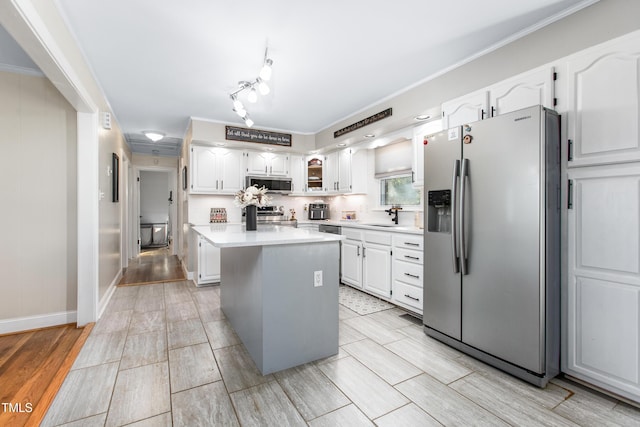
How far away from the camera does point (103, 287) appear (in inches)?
133

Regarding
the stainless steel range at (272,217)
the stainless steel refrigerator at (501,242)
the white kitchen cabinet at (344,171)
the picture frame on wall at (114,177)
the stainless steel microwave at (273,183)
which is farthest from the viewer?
the stainless steel range at (272,217)

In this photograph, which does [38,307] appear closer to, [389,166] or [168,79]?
[168,79]

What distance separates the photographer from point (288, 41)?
2428 mm

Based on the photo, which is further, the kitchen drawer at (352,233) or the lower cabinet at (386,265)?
the kitchen drawer at (352,233)

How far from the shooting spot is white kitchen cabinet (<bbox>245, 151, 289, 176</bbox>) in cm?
499

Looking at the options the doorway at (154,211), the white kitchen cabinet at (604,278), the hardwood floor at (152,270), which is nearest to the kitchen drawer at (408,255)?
the white kitchen cabinet at (604,278)

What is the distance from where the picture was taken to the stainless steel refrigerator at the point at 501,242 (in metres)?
1.90

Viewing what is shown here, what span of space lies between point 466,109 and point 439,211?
94 cm

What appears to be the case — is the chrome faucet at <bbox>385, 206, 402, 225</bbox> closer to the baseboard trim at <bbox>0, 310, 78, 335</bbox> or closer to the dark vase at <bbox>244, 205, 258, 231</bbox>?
the dark vase at <bbox>244, 205, 258, 231</bbox>

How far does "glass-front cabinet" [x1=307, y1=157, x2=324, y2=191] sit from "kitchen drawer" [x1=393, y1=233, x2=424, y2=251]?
7.79ft

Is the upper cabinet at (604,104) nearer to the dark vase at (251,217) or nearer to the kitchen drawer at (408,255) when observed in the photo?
the kitchen drawer at (408,255)

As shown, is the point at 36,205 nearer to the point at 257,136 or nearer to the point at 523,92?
the point at 257,136

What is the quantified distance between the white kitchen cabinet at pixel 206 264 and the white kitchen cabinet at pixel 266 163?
1.39 metres

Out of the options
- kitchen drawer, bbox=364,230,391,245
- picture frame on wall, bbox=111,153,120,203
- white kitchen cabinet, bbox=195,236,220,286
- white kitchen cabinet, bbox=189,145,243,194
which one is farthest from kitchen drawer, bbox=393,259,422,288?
picture frame on wall, bbox=111,153,120,203
